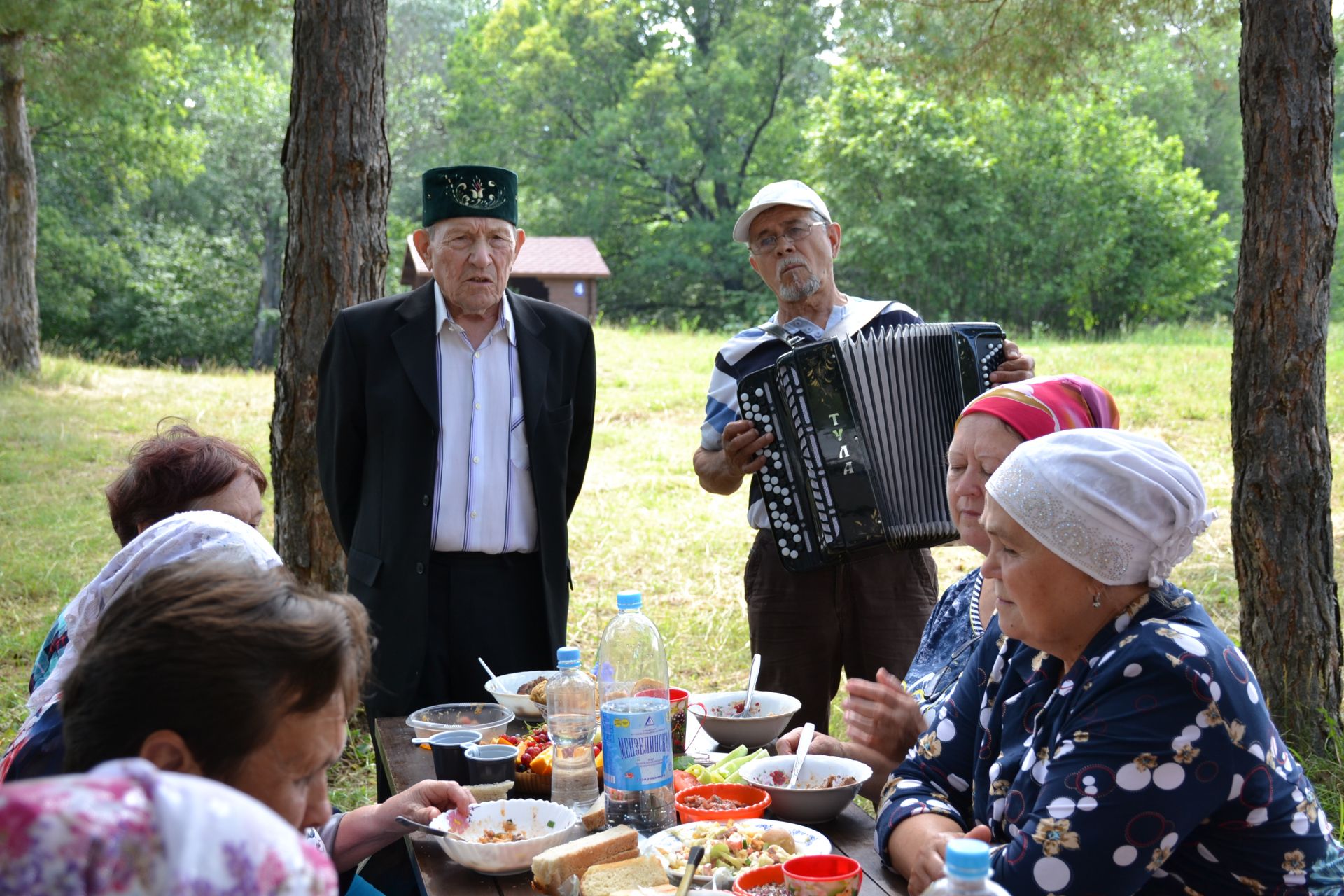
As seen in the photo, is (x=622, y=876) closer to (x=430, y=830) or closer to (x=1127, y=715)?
(x=430, y=830)

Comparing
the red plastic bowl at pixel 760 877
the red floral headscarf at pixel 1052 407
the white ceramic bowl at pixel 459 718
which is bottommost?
the white ceramic bowl at pixel 459 718

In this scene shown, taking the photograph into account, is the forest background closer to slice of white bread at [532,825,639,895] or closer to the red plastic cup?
slice of white bread at [532,825,639,895]

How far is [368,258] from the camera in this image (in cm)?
485

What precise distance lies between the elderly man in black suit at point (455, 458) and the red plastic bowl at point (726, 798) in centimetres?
122

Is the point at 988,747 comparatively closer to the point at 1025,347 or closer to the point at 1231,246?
the point at 1025,347

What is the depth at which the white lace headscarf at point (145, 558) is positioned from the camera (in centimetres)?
212

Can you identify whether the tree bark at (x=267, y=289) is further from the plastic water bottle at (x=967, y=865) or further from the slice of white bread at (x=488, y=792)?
the plastic water bottle at (x=967, y=865)

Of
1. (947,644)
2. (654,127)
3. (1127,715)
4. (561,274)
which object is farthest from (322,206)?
(654,127)

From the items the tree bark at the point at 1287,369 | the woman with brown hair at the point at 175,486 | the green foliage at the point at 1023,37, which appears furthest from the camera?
the green foliage at the point at 1023,37

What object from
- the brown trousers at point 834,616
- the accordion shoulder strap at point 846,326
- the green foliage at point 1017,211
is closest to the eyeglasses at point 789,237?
the accordion shoulder strap at point 846,326

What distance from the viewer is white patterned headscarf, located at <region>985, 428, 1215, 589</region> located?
1756 millimetres

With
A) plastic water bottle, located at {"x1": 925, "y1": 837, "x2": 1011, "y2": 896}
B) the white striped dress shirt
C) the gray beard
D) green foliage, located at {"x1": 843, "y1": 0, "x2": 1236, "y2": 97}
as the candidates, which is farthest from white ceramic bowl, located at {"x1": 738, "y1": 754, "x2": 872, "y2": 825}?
green foliage, located at {"x1": 843, "y1": 0, "x2": 1236, "y2": 97}

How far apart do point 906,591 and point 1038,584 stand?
1.88m

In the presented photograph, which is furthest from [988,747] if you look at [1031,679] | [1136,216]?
[1136,216]
